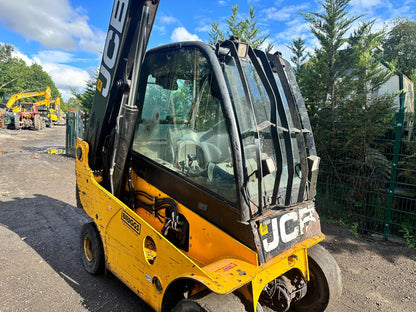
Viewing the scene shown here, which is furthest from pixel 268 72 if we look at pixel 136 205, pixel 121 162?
pixel 136 205

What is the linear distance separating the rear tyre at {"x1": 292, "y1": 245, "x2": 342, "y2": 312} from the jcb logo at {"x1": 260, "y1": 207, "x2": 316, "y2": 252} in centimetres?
46

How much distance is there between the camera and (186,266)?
2.08m

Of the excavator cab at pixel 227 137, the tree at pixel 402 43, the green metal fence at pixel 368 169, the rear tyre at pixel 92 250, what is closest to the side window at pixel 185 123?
the excavator cab at pixel 227 137

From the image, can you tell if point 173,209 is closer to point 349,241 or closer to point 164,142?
point 164,142

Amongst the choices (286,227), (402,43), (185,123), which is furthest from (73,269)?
(402,43)

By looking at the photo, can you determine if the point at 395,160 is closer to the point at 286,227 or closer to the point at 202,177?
the point at 286,227

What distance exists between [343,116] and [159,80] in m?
4.12

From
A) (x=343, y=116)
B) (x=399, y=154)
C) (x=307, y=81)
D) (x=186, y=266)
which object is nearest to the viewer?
(x=186, y=266)

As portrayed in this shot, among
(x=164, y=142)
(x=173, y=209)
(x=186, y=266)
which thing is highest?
(x=164, y=142)

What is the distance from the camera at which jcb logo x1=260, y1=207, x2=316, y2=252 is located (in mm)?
2191

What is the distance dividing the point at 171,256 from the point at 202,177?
26.5 inches

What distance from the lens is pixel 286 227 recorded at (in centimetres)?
237

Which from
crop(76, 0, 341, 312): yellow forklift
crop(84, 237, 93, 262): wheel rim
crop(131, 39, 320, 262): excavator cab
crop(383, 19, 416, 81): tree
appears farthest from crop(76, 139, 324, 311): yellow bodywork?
crop(383, 19, 416, 81): tree

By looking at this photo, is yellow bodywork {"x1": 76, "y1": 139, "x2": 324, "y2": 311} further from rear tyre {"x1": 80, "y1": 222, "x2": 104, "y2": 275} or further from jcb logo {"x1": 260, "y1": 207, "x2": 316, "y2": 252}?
rear tyre {"x1": 80, "y1": 222, "x2": 104, "y2": 275}
